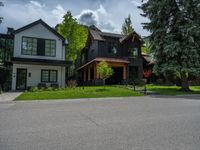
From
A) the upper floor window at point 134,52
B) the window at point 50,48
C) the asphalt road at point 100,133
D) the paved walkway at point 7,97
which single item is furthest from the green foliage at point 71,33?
the asphalt road at point 100,133

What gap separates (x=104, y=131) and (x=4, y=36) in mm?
26597

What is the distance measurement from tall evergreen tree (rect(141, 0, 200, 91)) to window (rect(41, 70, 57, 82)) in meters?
12.0

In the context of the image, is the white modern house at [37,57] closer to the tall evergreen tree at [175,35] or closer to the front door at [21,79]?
the front door at [21,79]

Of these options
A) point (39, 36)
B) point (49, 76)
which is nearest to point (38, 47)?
point (39, 36)

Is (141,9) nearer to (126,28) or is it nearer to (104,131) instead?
(104,131)

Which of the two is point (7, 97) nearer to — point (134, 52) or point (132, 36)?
point (134, 52)

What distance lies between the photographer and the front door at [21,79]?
2551cm

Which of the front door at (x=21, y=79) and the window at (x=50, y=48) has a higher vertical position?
the window at (x=50, y=48)

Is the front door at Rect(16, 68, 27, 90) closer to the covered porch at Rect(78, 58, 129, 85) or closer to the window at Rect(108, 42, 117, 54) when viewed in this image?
the covered porch at Rect(78, 58, 129, 85)

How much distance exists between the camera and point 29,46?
26.4 metres

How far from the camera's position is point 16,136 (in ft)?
19.4

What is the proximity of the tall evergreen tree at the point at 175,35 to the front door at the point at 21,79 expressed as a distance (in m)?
15.1

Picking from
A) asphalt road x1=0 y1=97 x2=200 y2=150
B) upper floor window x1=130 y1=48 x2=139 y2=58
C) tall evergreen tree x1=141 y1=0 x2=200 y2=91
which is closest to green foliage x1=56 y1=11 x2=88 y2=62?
upper floor window x1=130 y1=48 x2=139 y2=58

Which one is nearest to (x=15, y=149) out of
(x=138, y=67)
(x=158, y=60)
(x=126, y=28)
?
(x=158, y=60)
